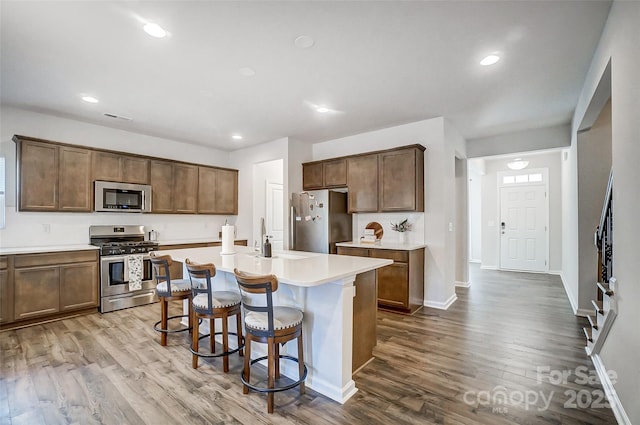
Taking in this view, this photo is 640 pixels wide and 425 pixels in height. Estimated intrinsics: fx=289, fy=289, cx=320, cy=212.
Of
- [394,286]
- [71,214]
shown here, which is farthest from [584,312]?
[71,214]

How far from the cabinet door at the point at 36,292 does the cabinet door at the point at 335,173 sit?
3952 millimetres

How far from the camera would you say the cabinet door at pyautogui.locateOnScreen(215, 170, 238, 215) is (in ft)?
18.9

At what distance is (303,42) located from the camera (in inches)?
93.7

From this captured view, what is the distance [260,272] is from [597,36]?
326 centimetres

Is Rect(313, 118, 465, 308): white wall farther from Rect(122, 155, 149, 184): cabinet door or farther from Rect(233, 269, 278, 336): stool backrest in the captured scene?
Rect(122, 155, 149, 184): cabinet door

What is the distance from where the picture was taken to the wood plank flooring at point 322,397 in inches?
73.8

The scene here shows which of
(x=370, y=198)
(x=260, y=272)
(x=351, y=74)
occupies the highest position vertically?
(x=351, y=74)

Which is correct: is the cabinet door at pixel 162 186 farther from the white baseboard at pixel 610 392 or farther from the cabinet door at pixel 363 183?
the white baseboard at pixel 610 392

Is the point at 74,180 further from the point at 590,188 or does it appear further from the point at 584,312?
the point at 584,312

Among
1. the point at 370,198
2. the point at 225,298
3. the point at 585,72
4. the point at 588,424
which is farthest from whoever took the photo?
the point at 370,198

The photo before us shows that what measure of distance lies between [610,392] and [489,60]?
9.09 feet

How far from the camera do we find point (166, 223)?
525 centimetres

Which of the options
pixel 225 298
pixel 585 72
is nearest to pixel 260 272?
pixel 225 298

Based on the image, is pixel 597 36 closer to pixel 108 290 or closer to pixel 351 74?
pixel 351 74
